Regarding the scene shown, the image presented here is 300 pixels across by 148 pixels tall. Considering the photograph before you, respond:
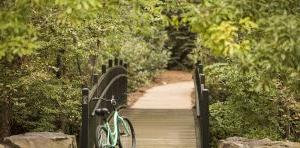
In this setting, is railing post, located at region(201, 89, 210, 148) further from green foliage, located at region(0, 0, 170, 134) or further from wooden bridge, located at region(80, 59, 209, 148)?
green foliage, located at region(0, 0, 170, 134)

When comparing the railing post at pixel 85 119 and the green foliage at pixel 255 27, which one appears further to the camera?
the railing post at pixel 85 119

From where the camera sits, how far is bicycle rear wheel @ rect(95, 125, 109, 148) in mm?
7895

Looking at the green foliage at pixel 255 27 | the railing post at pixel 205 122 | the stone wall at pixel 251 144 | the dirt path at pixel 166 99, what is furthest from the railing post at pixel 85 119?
the dirt path at pixel 166 99

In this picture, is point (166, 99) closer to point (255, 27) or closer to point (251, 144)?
point (251, 144)

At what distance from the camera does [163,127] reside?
1244 cm

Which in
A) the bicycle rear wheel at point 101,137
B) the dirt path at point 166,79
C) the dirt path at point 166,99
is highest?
the dirt path at point 166,79

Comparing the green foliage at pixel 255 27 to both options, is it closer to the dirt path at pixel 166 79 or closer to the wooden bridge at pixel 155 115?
the wooden bridge at pixel 155 115

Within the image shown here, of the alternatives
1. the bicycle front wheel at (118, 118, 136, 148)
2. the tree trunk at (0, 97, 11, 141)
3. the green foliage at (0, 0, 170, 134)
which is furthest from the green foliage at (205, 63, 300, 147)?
the tree trunk at (0, 97, 11, 141)

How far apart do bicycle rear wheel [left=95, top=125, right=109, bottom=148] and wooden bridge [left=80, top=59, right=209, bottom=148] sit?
181 mm

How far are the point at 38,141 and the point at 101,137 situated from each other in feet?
3.27

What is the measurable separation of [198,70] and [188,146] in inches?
80.0

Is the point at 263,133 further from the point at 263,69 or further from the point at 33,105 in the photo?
the point at 263,69

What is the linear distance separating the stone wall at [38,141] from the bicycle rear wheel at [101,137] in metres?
0.76

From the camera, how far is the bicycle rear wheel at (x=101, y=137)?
789 cm
